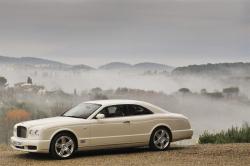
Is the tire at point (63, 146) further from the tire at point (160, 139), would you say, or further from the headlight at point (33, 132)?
the tire at point (160, 139)

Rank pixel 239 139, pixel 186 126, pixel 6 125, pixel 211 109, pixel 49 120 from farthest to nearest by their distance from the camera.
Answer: pixel 211 109
pixel 6 125
pixel 239 139
pixel 186 126
pixel 49 120

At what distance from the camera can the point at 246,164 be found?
59.7 feet

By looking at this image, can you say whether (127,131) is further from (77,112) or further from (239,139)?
(239,139)

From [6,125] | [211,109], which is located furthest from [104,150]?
[211,109]

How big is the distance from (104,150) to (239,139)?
5.86m

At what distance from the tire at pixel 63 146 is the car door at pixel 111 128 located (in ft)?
1.93

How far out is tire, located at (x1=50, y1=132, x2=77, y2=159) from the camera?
61.6 feet

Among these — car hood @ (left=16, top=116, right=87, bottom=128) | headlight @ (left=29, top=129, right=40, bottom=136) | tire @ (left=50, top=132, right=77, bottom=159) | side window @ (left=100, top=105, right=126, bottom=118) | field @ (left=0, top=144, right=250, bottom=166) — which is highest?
side window @ (left=100, top=105, right=126, bottom=118)

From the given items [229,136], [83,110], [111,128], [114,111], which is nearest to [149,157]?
[111,128]

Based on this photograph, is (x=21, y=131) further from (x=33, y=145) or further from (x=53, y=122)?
(x=53, y=122)

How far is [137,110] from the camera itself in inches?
804

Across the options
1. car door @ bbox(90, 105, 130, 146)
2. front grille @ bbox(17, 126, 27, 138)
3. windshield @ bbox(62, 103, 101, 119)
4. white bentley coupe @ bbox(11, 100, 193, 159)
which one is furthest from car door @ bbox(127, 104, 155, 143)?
front grille @ bbox(17, 126, 27, 138)

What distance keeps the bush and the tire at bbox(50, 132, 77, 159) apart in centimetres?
729

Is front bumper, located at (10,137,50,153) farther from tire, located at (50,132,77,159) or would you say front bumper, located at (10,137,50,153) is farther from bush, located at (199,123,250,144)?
bush, located at (199,123,250,144)
